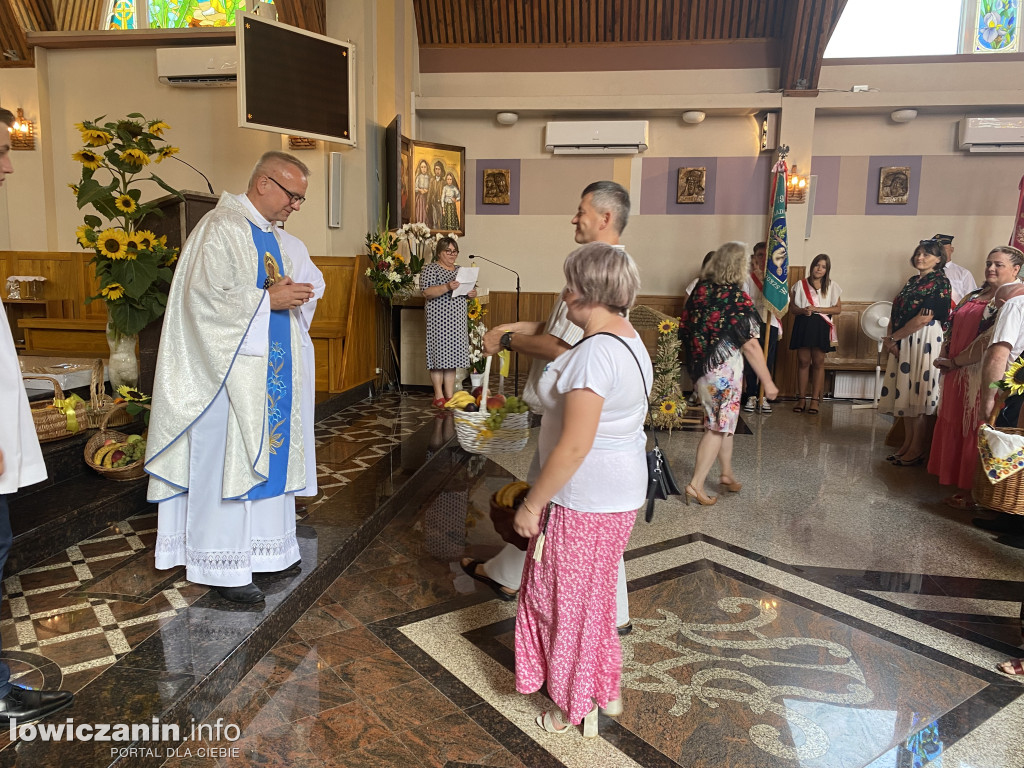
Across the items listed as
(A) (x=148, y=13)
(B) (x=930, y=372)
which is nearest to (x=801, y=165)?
(B) (x=930, y=372)

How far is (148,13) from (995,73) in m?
9.93

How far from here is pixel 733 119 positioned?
30.6 feet

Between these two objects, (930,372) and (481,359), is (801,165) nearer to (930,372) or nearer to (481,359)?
(930,372)

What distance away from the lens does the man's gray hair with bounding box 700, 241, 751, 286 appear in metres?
4.59

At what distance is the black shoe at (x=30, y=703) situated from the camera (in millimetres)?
2074

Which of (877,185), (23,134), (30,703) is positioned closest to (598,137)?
(877,185)

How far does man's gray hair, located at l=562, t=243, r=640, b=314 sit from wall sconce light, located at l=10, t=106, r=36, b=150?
8.42 meters

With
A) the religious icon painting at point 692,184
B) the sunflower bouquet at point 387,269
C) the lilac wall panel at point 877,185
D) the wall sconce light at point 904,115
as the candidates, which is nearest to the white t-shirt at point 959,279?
the lilac wall panel at point 877,185

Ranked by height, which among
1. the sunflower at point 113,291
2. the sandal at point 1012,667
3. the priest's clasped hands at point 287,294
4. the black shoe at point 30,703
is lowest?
the sandal at point 1012,667

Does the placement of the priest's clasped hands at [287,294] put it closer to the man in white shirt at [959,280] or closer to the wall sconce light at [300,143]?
the wall sconce light at [300,143]

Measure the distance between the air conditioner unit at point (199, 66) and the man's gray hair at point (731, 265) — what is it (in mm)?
5568

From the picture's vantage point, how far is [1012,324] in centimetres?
413

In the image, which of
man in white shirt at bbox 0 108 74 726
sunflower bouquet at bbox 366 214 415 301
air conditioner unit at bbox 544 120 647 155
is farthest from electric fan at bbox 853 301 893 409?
man in white shirt at bbox 0 108 74 726

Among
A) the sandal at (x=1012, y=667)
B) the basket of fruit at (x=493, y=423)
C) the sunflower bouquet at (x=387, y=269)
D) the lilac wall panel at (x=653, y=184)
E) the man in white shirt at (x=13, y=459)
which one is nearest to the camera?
the man in white shirt at (x=13, y=459)
